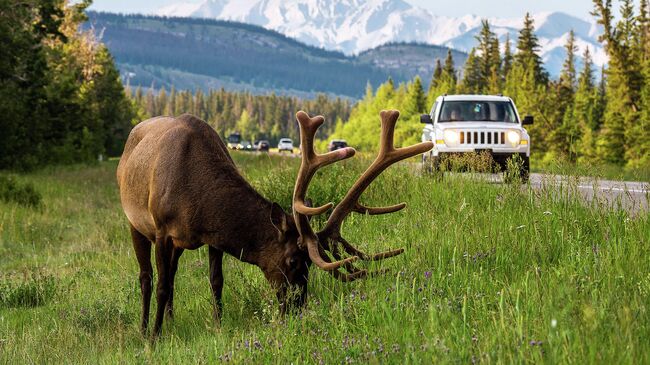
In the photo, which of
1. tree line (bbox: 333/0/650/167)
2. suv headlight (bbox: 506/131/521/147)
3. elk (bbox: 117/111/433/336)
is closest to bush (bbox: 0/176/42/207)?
suv headlight (bbox: 506/131/521/147)

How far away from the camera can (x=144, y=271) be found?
6676mm

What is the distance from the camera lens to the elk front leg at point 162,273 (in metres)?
5.86

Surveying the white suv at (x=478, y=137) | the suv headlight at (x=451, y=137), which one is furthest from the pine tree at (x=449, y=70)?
the suv headlight at (x=451, y=137)

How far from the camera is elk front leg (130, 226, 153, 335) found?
6.31m

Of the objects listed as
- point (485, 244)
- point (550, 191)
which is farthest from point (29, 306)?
point (550, 191)

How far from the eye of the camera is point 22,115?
83.8ft

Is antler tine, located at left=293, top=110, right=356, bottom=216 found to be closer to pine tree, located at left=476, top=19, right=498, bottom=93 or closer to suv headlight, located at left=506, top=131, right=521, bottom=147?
suv headlight, located at left=506, top=131, right=521, bottom=147

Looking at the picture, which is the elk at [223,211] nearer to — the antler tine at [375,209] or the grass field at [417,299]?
the antler tine at [375,209]

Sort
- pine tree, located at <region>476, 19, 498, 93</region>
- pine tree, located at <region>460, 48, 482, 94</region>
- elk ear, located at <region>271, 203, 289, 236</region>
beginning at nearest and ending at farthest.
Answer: elk ear, located at <region>271, 203, 289, 236</region> < pine tree, located at <region>476, 19, 498, 93</region> < pine tree, located at <region>460, 48, 482, 94</region>

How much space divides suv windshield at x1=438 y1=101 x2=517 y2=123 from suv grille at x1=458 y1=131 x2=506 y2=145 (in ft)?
2.73

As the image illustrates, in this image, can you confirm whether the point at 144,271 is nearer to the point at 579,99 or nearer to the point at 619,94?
the point at 619,94

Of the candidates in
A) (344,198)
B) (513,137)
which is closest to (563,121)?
(513,137)

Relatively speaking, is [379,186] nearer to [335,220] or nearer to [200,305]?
[200,305]

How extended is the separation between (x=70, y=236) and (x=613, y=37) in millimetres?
45577
